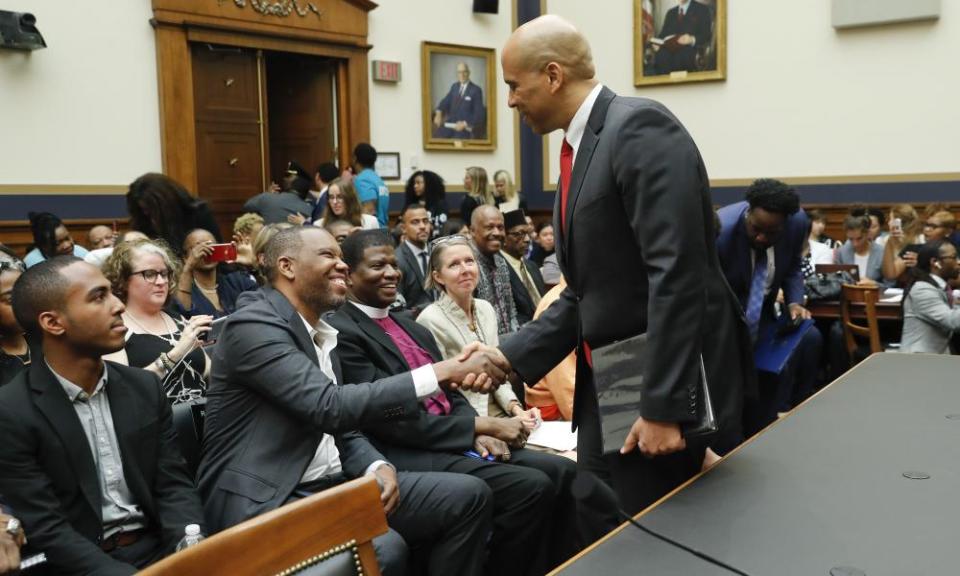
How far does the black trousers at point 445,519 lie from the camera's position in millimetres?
2590

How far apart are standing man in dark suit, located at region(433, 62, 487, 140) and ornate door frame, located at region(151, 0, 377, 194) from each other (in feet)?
3.34

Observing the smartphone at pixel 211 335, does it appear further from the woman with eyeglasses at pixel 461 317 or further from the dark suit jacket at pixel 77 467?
the dark suit jacket at pixel 77 467

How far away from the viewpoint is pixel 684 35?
33.3 feet

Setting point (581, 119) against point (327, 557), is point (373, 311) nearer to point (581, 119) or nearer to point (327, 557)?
point (581, 119)

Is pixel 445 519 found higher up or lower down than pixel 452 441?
lower down

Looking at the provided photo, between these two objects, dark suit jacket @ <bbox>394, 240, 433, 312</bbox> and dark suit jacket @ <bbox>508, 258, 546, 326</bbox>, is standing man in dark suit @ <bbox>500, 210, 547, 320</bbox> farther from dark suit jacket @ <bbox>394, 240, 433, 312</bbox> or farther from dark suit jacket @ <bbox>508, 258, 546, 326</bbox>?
dark suit jacket @ <bbox>394, 240, 433, 312</bbox>

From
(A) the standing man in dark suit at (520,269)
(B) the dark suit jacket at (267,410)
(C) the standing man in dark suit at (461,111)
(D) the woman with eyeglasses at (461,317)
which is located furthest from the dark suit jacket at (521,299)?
(C) the standing man in dark suit at (461,111)

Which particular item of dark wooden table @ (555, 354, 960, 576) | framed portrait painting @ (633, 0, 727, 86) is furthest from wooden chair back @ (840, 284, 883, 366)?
framed portrait painting @ (633, 0, 727, 86)

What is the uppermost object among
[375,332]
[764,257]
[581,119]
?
[581,119]

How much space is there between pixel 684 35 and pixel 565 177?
8.89 meters

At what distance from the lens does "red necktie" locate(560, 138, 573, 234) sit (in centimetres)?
196

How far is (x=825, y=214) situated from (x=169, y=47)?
281 inches

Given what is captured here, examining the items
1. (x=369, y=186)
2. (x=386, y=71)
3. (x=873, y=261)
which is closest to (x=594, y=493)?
(x=873, y=261)

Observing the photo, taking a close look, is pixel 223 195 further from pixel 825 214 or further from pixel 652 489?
pixel 652 489
